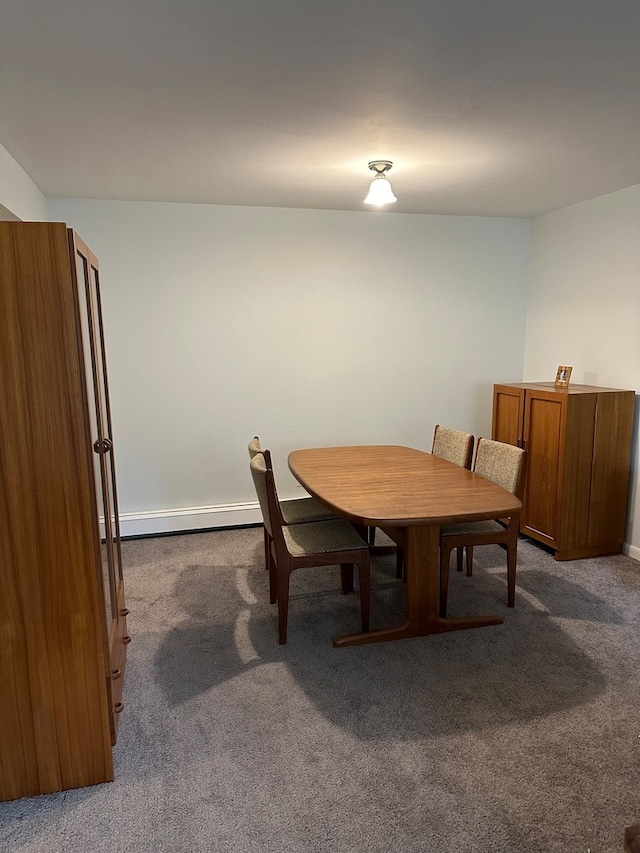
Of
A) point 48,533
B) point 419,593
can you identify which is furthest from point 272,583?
point 48,533

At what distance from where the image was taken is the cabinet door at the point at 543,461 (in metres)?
3.53

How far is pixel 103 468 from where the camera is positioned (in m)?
2.13

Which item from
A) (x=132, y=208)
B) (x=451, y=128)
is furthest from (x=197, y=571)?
(x=451, y=128)

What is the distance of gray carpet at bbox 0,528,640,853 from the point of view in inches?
64.4

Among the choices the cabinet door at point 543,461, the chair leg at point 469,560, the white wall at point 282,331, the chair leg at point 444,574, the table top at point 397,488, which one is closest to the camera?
the table top at point 397,488

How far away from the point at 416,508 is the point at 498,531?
0.71 meters

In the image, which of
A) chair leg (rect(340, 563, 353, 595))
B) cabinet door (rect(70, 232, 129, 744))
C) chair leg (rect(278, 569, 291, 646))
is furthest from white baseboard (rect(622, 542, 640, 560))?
cabinet door (rect(70, 232, 129, 744))

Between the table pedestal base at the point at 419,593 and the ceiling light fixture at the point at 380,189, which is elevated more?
the ceiling light fixture at the point at 380,189

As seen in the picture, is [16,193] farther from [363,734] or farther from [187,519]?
[363,734]

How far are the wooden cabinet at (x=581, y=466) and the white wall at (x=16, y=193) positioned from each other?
3250 millimetres

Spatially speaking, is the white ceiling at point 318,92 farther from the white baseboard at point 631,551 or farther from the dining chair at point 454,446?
the white baseboard at point 631,551

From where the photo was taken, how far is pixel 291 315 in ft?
13.6

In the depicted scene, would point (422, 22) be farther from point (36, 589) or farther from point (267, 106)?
point (36, 589)

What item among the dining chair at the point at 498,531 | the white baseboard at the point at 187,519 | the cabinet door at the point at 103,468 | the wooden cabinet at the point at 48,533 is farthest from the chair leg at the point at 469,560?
the wooden cabinet at the point at 48,533
